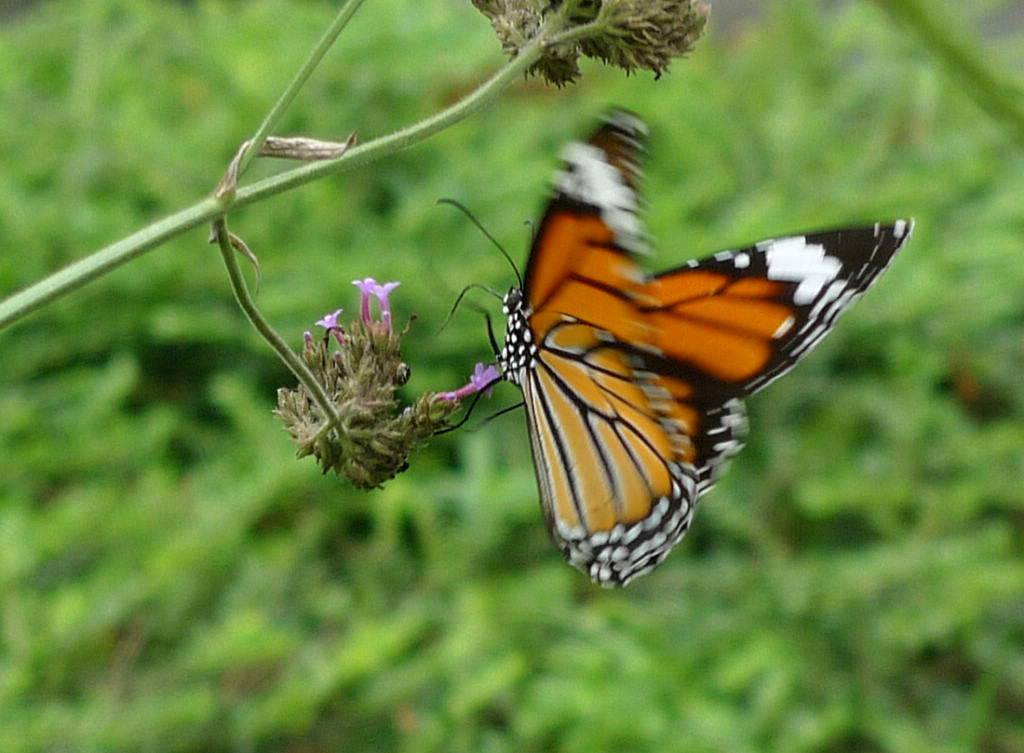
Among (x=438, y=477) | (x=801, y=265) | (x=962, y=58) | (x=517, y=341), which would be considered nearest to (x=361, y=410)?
(x=517, y=341)

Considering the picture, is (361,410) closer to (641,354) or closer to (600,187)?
(600,187)

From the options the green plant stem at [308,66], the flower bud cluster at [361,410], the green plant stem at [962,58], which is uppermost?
the green plant stem at [962,58]

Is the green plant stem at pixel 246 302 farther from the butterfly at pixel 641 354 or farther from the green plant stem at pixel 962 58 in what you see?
the green plant stem at pixel 962 58

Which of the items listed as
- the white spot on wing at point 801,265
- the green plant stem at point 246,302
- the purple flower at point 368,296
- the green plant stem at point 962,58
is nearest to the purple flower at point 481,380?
the purple flower at point 368,296

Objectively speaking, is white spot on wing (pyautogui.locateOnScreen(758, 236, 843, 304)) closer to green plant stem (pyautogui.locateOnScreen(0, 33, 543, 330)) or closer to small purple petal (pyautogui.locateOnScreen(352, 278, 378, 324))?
small purple petal (pyautogui.locateOnScreen(352, 278, 378, 324))

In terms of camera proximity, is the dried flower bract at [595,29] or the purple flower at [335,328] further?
the purple flower at [335,328]

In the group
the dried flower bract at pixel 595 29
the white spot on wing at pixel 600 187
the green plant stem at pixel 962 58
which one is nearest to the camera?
the dried flower bract at pixel 595 29
